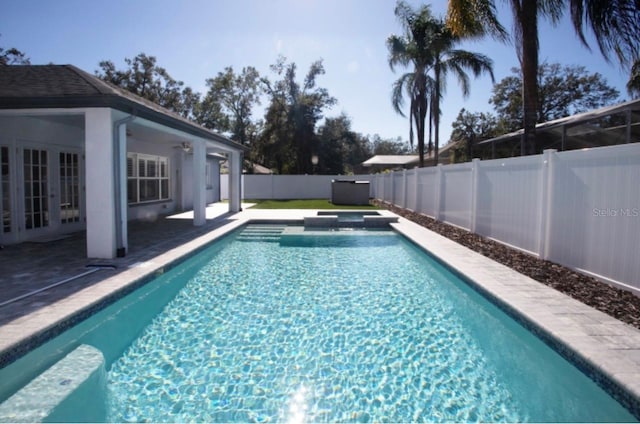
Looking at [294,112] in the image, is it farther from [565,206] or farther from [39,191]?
[565,206]

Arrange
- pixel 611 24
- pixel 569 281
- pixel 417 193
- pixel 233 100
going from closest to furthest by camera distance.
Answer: pixel 569 281
pixel 611 24
pixel 417 193
pixel 233 100

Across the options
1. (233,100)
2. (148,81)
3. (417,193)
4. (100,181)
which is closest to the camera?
(100,181)

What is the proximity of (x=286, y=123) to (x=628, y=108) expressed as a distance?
2338 centimetres

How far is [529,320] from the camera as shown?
396 cm

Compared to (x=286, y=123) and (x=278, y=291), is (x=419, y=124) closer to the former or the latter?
(x=286, y=123)

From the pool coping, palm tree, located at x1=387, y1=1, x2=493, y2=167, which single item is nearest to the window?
the pool coping

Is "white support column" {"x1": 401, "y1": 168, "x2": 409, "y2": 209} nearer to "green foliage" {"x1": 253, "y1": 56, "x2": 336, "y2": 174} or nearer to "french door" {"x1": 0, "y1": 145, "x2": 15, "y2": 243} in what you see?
"french door" {"x1": 0, "y1": 145, "x2": 15, "y2": 243}

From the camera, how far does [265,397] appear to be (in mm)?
3061

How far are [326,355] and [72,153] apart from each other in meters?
8.99

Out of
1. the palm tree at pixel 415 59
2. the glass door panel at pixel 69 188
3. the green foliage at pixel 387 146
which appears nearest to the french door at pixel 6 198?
the glass door panel at pixel 69 188

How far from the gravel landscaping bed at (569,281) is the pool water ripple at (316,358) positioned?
1.04 meters

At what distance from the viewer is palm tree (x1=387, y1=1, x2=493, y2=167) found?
59.4 ft

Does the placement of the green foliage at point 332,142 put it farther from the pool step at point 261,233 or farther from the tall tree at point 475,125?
the pool step at point 261,233

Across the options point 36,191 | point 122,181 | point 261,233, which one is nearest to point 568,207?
point 122,181
